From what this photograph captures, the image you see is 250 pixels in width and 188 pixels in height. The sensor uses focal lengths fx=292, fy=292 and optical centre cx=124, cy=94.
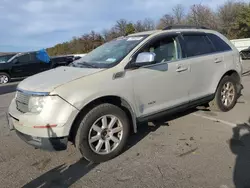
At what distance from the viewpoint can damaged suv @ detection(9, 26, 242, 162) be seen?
12.4 feet

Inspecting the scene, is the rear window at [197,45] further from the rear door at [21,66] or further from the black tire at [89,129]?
the rear door at [21,66]

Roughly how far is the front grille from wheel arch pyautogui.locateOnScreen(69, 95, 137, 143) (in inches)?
27.5

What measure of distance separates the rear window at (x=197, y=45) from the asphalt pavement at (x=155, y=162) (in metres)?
1.38

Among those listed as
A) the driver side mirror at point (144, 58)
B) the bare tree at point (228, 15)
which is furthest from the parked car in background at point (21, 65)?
the bare tree at point (228, 15)

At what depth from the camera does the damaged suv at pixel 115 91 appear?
Result: 12.4ft

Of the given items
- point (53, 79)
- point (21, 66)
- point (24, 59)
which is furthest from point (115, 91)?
point (24, 59)

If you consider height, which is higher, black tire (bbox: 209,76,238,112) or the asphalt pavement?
black tire (bbox: 209,76,238,112)

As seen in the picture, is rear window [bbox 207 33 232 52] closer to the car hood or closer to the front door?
the front door

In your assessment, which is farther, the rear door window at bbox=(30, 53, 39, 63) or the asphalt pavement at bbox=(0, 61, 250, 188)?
the rear door window at bbox=(30, 53, 39, 63)

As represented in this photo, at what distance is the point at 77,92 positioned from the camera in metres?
3.83

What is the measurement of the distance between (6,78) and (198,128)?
1513 centimetres

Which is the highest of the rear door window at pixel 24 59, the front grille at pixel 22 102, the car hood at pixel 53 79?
the rear door window at pixel 24 59

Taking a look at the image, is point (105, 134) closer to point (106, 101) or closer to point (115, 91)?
point (106, 101)

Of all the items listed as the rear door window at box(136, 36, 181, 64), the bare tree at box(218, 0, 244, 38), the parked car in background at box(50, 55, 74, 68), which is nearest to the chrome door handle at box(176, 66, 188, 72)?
the rear door window at box(136, 36, 181, 64)
